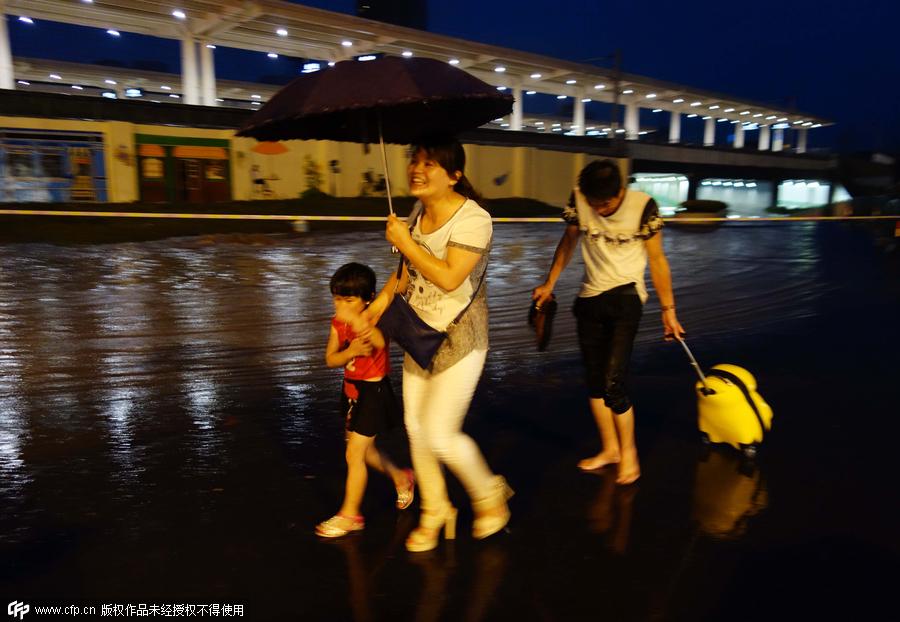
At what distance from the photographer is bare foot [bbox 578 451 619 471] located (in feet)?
13.3

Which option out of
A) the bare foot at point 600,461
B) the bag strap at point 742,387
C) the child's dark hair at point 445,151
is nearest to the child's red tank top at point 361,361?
the child's dark hair at point 445,151

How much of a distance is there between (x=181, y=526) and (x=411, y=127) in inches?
84.4

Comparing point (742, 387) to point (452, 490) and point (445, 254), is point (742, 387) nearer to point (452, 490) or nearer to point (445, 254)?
point (452, 490)

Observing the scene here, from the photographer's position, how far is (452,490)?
377 centimetres

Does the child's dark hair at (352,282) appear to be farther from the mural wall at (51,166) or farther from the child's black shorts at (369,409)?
the mural wall at (51,166)

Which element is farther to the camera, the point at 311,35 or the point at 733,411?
the point at 311,35

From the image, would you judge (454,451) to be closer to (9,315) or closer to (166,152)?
(9,315)

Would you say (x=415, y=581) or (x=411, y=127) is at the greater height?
(x=411, y=127)

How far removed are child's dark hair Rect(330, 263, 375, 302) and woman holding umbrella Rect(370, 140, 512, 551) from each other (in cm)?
8

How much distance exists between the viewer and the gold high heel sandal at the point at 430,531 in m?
3.11

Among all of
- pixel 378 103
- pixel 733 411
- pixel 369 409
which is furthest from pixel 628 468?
pixel 378 103

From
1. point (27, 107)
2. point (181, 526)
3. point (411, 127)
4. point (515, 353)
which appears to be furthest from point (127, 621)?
point (27, 107)

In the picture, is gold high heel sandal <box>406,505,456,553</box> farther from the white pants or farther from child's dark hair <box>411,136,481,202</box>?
child's dark hair <box>411,136,481,202</box>

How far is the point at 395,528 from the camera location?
131 inches
